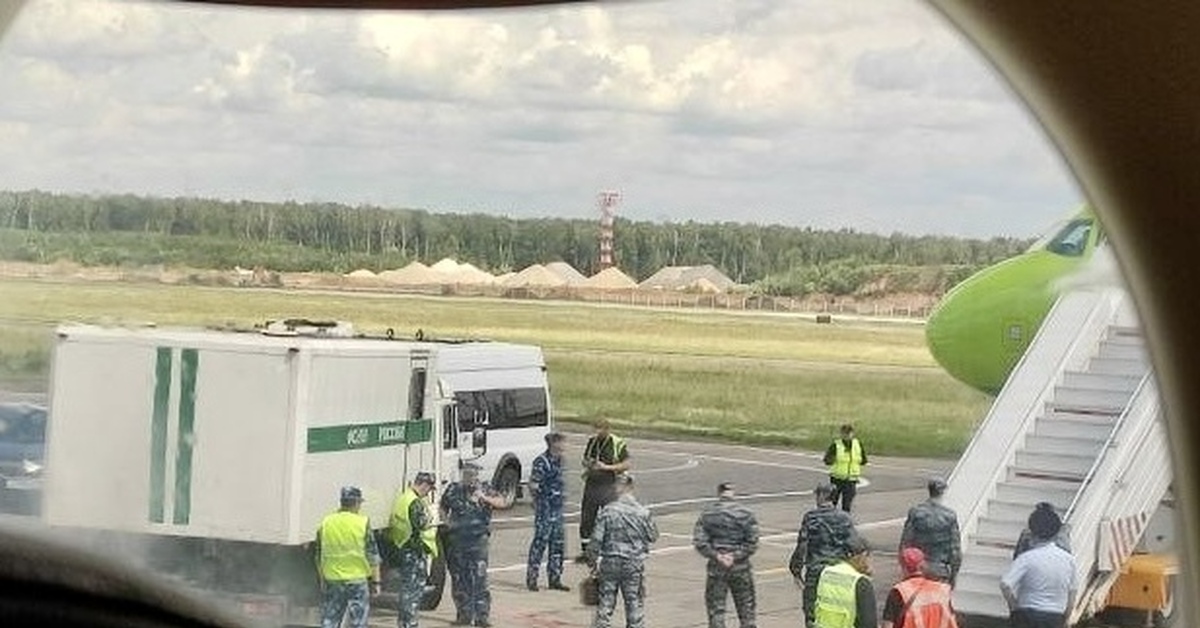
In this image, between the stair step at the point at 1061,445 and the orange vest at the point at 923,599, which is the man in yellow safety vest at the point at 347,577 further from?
the stair step at the point at 1061,445

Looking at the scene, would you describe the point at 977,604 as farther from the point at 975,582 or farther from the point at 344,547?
the point at 344,547

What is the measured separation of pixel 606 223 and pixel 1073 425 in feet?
2.63

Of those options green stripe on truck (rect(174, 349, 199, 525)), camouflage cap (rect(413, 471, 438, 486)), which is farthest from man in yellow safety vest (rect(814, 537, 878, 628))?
green stripe on truck (rect(174, 349, 199, 525))

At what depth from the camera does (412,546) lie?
7.83ft

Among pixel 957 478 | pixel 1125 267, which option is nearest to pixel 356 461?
pixel 957 478

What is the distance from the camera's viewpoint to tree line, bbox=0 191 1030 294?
200cm

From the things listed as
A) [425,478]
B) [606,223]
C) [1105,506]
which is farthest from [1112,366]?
[425,478]

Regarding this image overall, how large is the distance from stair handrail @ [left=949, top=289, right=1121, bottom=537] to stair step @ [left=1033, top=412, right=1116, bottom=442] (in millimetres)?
20

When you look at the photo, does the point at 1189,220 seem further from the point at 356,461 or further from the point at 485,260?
the point at 356,461

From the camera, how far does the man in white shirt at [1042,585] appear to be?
Result: 83.4 inches

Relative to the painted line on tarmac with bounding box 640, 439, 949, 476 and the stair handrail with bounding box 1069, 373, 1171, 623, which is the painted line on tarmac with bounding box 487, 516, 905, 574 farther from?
the stair handrail with bounding box 1069, 373, 1171, 623

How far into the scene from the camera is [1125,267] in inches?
38.9

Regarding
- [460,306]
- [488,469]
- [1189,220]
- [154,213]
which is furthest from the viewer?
[488,469]

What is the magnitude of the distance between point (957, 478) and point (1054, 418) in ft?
0.75
